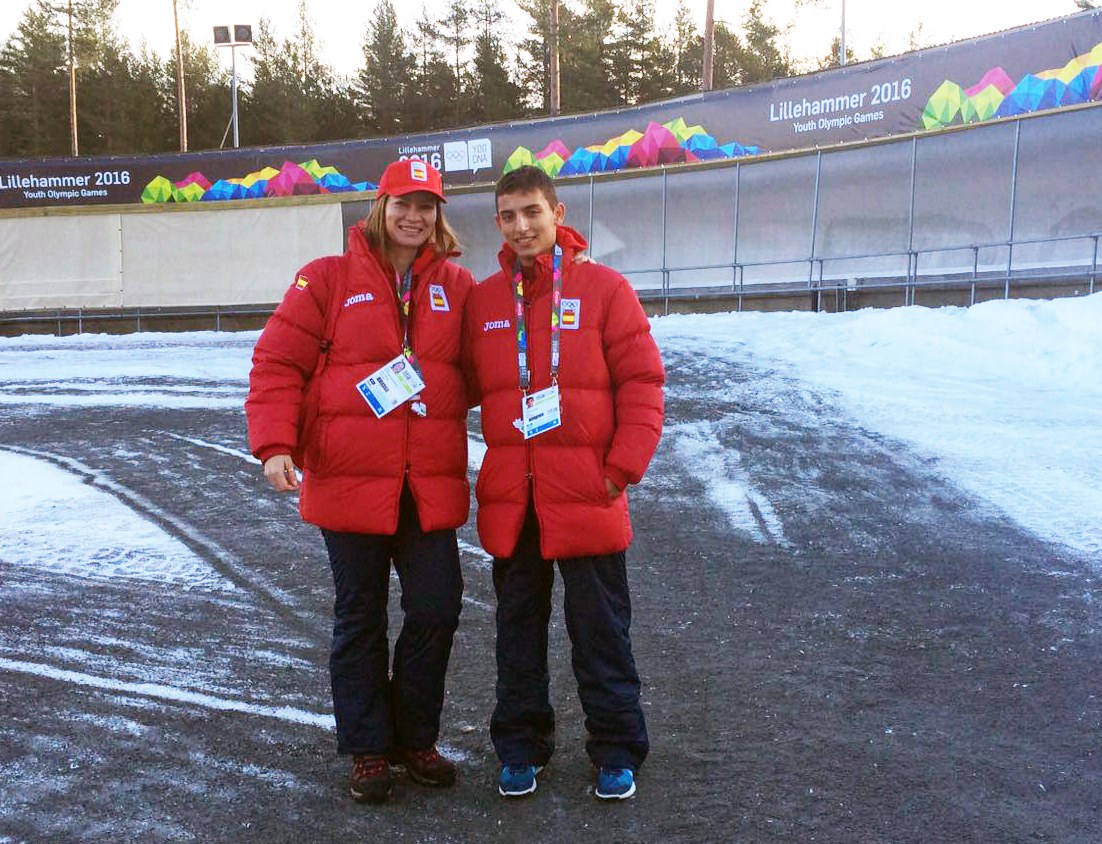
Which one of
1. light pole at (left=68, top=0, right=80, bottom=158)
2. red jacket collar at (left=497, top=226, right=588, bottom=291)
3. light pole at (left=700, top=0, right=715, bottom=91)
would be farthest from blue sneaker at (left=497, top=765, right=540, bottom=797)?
light pole at (left=68, top=0, right=80, bottom=158)

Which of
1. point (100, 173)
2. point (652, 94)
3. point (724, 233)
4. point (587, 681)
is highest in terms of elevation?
point (652, 94)

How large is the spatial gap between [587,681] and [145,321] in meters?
21.7

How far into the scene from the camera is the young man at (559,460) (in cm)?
296

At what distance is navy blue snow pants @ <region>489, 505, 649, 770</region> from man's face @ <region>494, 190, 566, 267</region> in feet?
2.66

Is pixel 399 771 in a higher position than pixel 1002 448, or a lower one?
lower

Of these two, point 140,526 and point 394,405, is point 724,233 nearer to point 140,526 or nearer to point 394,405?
point 140,526

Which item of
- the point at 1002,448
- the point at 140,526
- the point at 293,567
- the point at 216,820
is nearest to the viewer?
the point at 216,820

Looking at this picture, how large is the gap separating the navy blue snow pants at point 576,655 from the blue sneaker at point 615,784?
0.9 inches

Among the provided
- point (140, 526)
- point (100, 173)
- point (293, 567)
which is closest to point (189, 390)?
point (140, 526)

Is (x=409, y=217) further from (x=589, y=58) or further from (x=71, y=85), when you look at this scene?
(x=71, y=85)

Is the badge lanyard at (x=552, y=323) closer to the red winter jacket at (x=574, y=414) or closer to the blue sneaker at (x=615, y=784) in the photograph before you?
the red winter jacket at (x=574, y=414)

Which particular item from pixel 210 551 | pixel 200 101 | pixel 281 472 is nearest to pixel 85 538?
pixel 210 551

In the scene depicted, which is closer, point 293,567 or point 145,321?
point 293,567

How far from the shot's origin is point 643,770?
3.12 m
